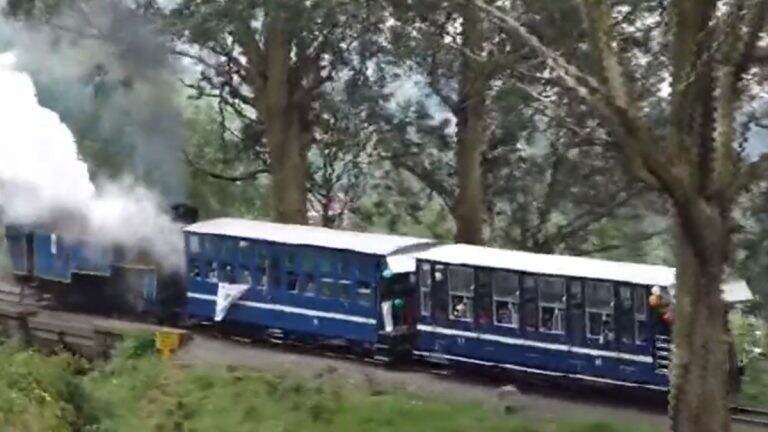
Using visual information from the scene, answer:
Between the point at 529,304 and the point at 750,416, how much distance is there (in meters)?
2.71

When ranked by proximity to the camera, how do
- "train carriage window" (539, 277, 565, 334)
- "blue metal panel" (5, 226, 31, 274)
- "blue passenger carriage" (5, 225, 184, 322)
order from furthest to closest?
"blue metal panel" (5, 226, 31, 274), "blue passenger carriage" (5, 225, 184, 322), "train carriage window" (539, 277, 565, 334)

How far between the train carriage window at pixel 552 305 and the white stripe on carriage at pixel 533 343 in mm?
183

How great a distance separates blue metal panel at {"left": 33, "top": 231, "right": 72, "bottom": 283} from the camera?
59.1ft

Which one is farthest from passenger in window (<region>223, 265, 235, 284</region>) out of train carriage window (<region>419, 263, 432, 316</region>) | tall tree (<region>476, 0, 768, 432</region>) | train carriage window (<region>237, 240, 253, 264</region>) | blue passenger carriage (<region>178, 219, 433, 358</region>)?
tall tree (<region>476, 0, 768, 432</region>)

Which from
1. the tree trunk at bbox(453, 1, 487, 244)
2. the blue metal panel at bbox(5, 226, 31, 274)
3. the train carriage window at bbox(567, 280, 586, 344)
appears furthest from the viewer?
the blue metal panel at bbox(5, 226, 31, 274)

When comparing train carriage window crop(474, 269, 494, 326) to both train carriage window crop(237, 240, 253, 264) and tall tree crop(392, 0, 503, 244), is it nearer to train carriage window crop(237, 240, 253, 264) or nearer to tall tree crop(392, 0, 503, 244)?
tall tree crop(392, 0, 503, 244)

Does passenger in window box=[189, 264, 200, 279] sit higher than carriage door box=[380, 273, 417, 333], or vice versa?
passenger in window box=[189, 264, 200, 279]

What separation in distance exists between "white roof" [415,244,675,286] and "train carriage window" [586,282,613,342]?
169 mm

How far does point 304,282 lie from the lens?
15.1 meters

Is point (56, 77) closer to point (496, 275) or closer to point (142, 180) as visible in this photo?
point (142, 180)

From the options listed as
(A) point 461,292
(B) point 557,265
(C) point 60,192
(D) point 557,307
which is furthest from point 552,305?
(C) point 60,192

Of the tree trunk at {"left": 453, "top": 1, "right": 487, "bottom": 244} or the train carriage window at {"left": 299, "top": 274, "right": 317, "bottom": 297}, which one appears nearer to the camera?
the train carriage window at {"left": 299, "top": 274, "right": 317, "bottom": 297}

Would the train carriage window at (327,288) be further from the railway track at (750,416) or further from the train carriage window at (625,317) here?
the railway track at (750,416)

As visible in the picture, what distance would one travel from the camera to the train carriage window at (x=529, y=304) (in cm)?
1325
